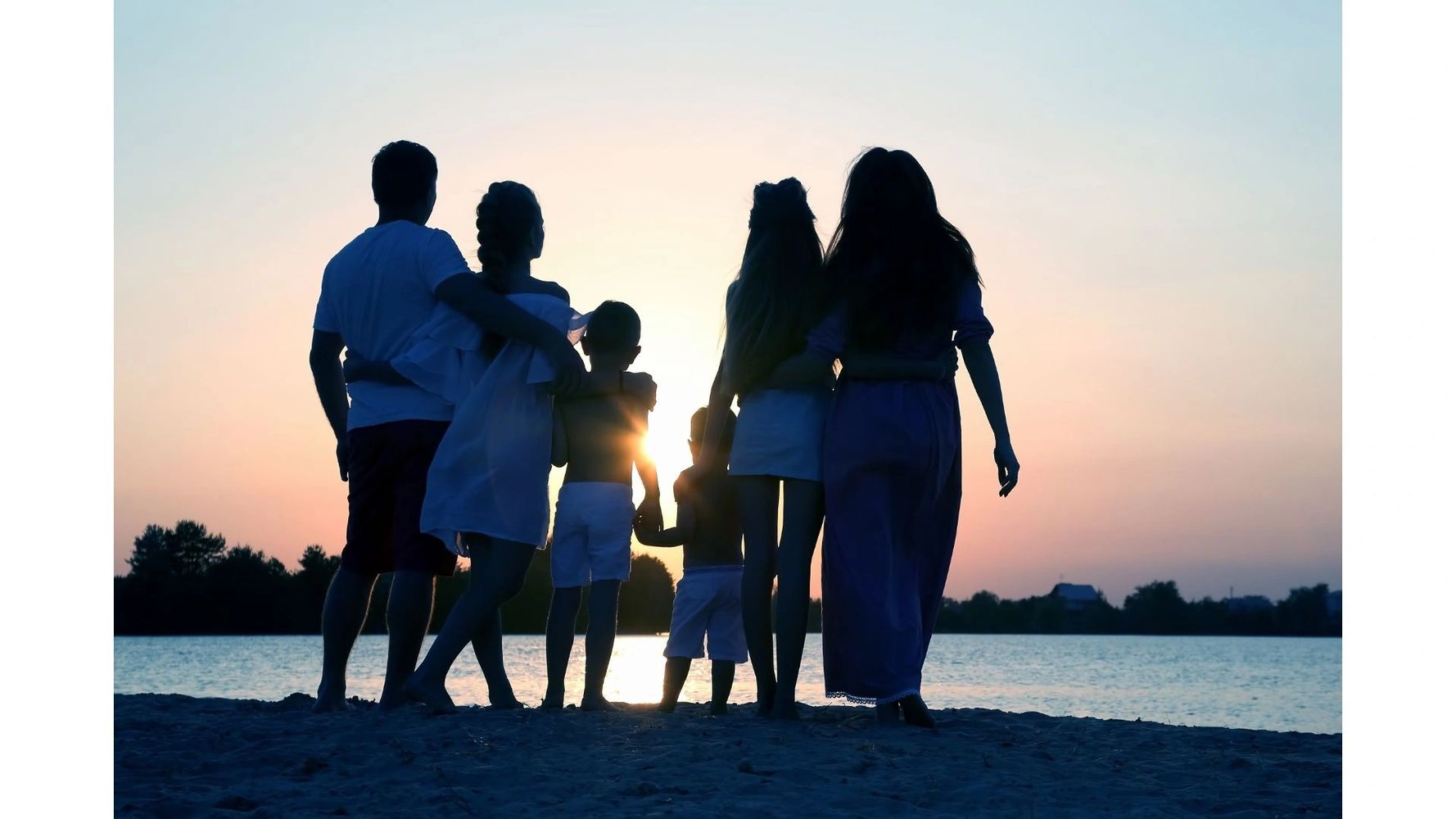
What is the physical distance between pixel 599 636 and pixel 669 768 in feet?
5.29

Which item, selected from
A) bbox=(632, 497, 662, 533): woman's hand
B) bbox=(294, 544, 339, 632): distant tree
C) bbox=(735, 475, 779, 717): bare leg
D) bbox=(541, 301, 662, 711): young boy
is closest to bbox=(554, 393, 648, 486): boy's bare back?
bbox=(541, 301, 662, 711): young boy

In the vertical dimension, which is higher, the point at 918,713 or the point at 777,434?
the point at 777,434

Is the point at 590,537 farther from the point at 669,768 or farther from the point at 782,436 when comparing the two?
the point at 669,768

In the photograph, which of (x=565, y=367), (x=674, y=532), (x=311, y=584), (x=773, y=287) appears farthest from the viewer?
(x=311, y=584)

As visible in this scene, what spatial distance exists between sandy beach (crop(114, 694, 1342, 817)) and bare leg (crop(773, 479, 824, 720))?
19 centimetres

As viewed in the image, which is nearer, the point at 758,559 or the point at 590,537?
the point at 758,559

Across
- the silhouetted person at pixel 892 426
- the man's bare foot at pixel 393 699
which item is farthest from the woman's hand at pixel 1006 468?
the man's bare foot at pixel 393 699

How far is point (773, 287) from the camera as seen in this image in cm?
535

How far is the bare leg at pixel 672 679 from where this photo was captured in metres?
5.79

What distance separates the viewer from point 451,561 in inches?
201

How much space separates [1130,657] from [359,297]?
6725 cm

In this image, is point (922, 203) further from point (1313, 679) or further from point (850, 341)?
point (1313, 679)

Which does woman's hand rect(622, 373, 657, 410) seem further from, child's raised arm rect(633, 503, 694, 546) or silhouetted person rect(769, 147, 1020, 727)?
silhouetted person rect(769, 147, 1020, 727)

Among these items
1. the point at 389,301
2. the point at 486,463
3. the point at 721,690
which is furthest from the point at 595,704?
the point at 389,301
